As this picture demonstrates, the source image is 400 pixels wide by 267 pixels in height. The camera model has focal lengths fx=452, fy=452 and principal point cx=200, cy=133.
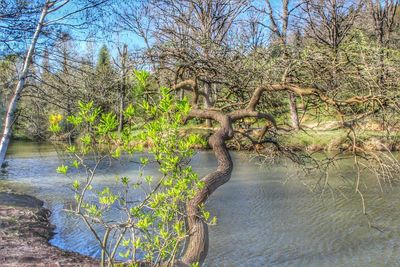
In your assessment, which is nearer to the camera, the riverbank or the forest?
the forest

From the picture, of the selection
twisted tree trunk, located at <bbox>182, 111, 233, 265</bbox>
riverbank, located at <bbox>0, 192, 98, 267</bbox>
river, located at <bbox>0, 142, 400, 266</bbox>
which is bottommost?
river, located at <bbox>0, 142, 400, 266</bbox>

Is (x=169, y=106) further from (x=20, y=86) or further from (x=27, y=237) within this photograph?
(x=27, y=237)

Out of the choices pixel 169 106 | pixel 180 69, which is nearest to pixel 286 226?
pixel 180 69

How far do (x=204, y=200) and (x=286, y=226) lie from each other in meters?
4.42

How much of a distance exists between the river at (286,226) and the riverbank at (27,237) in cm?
34

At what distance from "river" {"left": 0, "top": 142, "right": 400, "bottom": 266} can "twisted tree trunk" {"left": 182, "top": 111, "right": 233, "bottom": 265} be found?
1.06 meters

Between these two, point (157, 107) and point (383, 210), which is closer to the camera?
point (157, 107)

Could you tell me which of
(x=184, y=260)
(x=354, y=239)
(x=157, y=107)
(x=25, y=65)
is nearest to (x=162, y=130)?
(x=157, y=107)

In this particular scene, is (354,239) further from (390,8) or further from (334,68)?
(390,8)

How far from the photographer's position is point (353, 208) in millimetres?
9352

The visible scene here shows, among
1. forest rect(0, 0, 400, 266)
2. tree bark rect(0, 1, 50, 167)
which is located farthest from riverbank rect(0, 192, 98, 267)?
tree bark rect(0, 1, 50, 167)

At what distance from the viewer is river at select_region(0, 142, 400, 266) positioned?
6641 mm

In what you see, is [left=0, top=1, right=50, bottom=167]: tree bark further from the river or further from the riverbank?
the riverbank

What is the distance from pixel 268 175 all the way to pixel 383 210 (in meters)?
4.74
